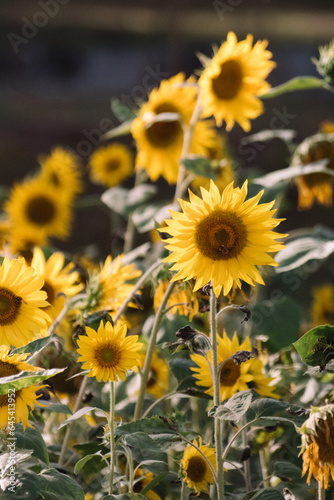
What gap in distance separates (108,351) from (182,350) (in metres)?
0.12

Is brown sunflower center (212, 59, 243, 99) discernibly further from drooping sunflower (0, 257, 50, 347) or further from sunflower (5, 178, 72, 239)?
sunflower (5, 178, 72, 239)

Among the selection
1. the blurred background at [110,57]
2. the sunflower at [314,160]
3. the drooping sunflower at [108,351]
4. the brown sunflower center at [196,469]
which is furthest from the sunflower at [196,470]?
the blurred background at [110,57]

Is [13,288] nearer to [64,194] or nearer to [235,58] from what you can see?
[235,58]

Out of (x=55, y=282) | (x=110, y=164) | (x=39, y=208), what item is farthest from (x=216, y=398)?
(x=110, y=164)

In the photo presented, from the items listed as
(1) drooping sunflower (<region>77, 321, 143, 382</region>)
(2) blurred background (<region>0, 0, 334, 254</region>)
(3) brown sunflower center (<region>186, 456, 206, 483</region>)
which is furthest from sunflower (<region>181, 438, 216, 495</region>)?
(2) blurred background (<region>0, 0, 334, 254</region>)

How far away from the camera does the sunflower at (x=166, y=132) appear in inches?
36.8

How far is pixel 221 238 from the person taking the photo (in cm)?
50

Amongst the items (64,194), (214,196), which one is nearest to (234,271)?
(214,196)

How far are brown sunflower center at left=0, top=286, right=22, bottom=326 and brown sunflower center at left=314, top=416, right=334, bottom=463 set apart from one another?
0.28 metres

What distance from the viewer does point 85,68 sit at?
8.16ft

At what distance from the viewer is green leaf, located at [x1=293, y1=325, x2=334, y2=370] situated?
1.75 ft

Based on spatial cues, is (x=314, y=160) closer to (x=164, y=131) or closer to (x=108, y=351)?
(x=164, y=131)

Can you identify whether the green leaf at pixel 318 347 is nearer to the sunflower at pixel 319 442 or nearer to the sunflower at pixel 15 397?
the sunflower at pixel 319 442

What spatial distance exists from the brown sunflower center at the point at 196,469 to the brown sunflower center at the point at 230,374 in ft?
0.31
